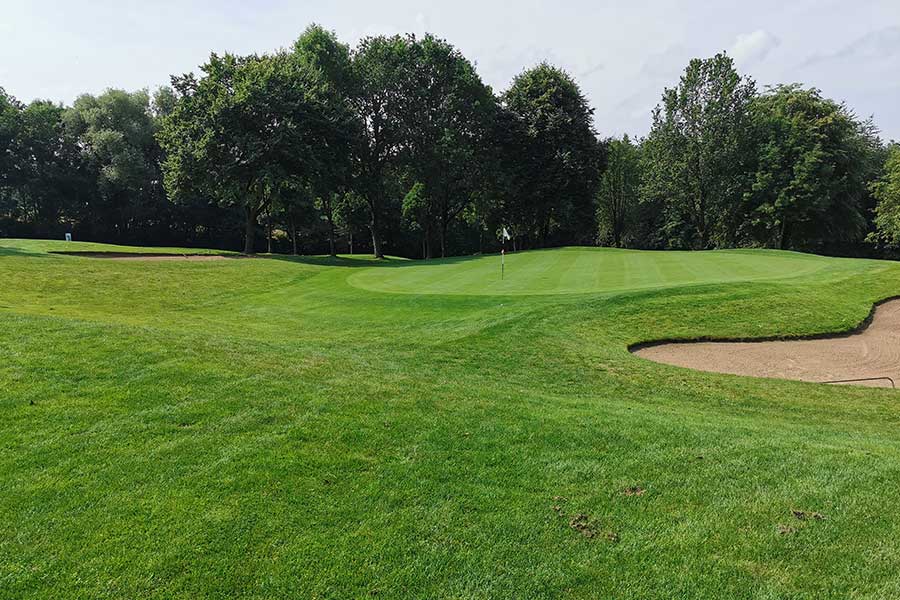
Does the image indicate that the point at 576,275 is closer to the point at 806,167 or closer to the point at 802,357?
the point at 802,357

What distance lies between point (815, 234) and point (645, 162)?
669 inches

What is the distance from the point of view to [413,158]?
41750 millimetres

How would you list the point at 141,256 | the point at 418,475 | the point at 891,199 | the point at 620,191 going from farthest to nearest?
the point at 620,191 < the point at 891,199 < the point at 141,256 < the point at 418,475

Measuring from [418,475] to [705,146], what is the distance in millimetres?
49604

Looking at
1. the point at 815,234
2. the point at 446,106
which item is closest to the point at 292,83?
the point at 446,106

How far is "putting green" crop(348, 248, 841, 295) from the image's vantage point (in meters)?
17.3

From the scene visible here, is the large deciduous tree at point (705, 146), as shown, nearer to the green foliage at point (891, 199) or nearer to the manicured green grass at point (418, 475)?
the green foliage at point (891, 199)

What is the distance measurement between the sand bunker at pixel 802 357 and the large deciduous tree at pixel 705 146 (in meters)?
36.9

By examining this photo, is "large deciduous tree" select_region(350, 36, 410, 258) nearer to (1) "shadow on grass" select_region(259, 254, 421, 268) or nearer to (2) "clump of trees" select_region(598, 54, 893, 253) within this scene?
(1) "shadow on grass" select_region(259, 254, 421, 268)

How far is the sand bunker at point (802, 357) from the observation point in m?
10.8

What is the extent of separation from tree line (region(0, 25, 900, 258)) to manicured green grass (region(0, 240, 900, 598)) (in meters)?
28.1

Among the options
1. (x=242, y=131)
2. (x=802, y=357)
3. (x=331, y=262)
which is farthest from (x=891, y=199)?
(x=242, y=131)

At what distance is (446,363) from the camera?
1023 cm

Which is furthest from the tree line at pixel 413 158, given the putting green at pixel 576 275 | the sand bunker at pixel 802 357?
the sand bunker at pixel 802 357
